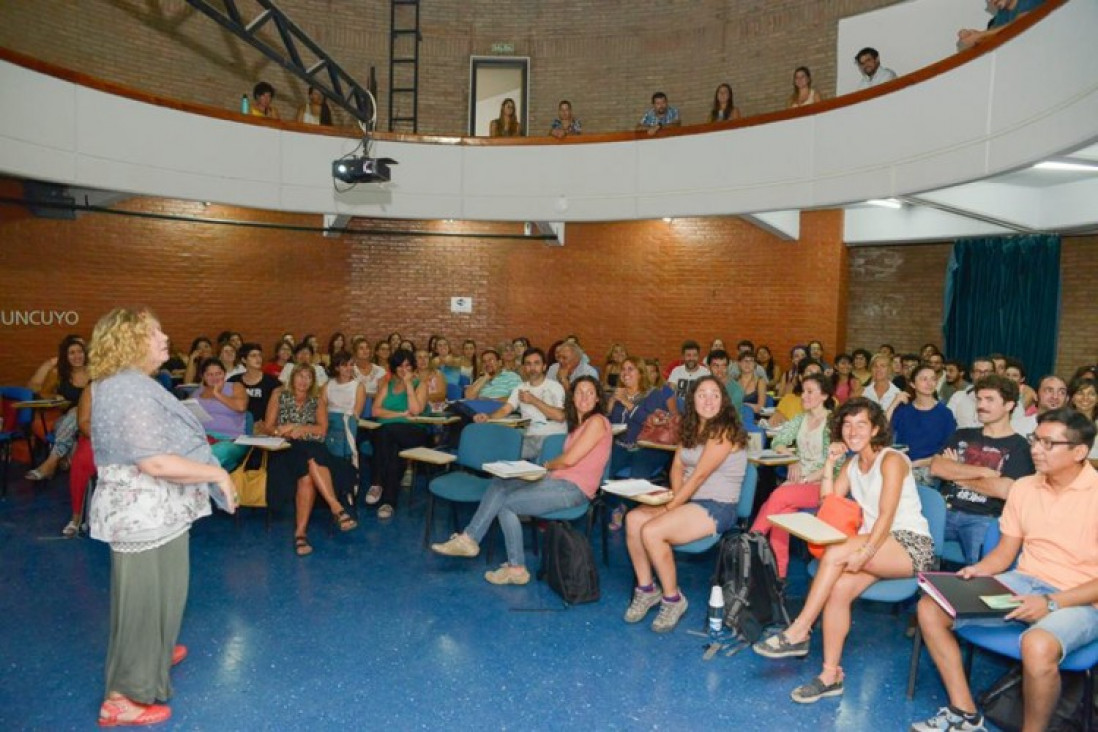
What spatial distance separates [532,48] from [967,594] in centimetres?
1117

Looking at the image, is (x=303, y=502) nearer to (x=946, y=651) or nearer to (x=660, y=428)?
(x=660, y=428)

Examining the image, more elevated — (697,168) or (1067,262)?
(697,168)

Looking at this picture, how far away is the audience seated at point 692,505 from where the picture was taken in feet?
13.3

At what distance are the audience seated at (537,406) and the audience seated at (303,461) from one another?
130cm

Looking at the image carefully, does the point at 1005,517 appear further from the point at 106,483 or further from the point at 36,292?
the point at 36,292

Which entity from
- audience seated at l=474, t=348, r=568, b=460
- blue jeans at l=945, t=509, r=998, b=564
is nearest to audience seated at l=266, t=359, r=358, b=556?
audience seated at l=474, t=348, r=568, b=460

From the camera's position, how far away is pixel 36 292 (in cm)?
872

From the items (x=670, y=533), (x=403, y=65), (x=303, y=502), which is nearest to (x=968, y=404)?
(x=670, y=533)

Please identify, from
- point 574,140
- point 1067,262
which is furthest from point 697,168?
point 1067,262

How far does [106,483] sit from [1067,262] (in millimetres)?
10019

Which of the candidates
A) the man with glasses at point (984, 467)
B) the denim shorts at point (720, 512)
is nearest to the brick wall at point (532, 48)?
the man with glasses at point (984, 467)

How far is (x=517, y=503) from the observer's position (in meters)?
4.57

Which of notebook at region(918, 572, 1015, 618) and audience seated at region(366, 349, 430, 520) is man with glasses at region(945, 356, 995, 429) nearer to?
notebook at region(918, 572, 1015, 618)

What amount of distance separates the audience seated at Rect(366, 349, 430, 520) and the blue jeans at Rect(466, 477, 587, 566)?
5.66 ft
